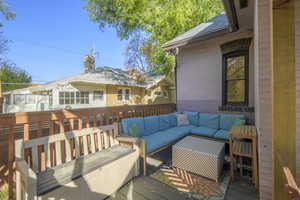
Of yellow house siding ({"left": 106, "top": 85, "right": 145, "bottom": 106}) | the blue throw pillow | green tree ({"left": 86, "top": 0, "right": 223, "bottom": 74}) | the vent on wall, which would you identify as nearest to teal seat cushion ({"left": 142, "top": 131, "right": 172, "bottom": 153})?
the blue throw pillow

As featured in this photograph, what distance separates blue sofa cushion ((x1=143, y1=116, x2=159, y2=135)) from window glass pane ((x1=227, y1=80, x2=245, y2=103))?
8.61ft

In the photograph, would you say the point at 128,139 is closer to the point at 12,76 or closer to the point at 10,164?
the point at 10,164

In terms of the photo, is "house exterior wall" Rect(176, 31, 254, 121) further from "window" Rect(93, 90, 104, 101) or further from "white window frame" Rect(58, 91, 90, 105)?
"white window frame" Rect(58, 91, 90, 105)

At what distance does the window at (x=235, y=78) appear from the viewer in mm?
4441

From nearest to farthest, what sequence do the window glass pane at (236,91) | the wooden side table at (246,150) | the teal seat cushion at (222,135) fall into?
the wooden side table at (246,150)
the teal seat cushion at (222,135)
the window glass pane at (236,91)

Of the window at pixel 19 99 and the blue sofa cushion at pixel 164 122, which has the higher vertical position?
the window at pixel 19 99

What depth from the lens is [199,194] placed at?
2.26 m

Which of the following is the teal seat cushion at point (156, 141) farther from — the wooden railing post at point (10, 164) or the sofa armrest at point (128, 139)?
the wooden railing post at point (10, 164)

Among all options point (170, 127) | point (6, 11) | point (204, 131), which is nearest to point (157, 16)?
point (170, 127)

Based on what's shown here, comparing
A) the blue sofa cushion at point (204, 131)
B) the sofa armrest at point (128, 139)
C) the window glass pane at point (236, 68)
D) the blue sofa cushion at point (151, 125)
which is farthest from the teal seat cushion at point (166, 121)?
the window glass pane at point (236, 68)

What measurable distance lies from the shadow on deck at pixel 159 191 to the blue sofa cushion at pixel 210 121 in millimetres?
1961

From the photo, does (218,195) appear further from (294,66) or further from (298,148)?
(294,66)

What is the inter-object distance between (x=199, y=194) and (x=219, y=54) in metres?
4.29

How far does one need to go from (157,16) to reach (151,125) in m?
6.65
